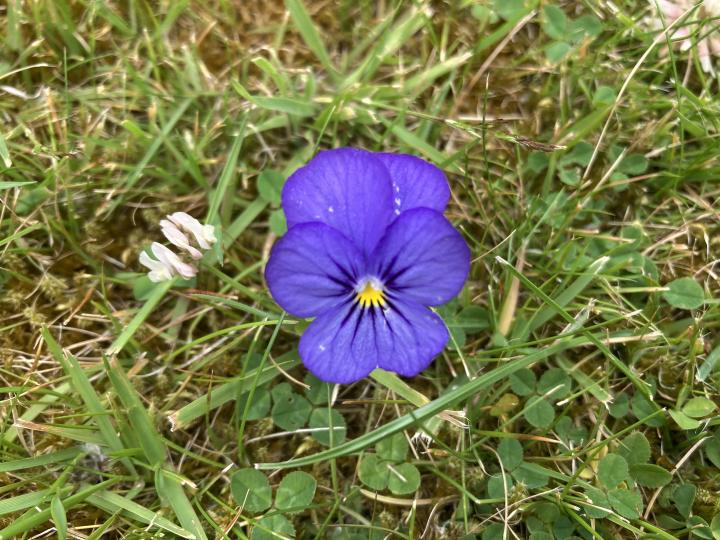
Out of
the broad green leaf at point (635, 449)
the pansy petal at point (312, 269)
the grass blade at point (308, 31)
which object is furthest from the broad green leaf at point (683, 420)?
the grass blade at point (308, 31)

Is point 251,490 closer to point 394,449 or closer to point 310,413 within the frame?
point 310,413

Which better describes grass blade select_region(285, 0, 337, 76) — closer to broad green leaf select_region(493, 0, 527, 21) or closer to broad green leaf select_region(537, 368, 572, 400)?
broad green leaf select_region(493, 0, 527, 21)

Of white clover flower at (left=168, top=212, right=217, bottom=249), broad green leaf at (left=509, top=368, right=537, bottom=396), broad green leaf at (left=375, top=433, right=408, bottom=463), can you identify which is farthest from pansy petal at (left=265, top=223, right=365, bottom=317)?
broad green leaf at (left=509, top=368, right=537, bottom=396)

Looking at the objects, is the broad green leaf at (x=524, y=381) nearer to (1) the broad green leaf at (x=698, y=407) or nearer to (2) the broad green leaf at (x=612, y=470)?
(2) the broad green leaf at (x=612, y=470)

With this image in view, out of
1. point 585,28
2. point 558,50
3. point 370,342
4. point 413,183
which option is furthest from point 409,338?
point 585,28

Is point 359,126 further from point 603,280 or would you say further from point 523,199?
point 603,280

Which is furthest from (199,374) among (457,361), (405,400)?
(457,361)

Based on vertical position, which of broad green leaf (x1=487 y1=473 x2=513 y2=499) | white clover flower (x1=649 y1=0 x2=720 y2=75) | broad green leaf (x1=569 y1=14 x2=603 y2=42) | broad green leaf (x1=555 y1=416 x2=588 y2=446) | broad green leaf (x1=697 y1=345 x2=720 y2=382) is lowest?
broad green leaf (x1=487 y1=473 x2=513 y2=499)
